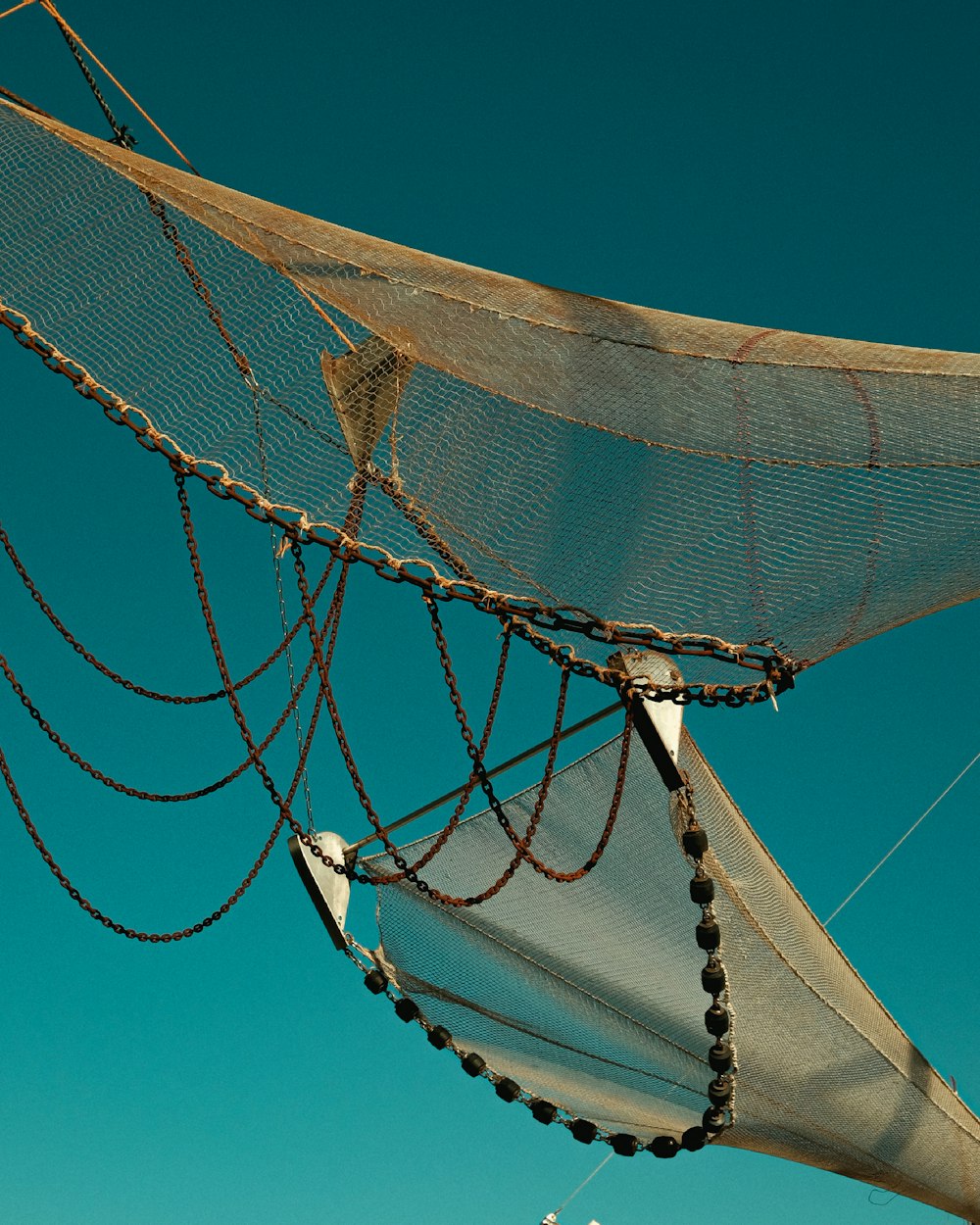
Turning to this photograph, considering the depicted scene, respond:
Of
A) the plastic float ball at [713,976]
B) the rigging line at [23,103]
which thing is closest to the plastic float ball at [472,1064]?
the plastic float ball at [713,976]

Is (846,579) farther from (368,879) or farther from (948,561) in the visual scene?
(368,879)

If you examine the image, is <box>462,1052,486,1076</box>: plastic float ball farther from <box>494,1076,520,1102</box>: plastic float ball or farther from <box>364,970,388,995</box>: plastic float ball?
<box>364,970,388,995</box>: plastic float ball

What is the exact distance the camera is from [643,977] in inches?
295

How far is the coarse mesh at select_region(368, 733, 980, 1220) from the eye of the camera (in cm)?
709

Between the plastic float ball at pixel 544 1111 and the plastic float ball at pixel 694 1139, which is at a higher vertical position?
the plastic float ball at pixel 694 1139

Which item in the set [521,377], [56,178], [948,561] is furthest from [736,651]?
[56,178]

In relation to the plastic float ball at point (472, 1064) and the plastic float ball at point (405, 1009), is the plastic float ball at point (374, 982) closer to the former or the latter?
the plastic float ball at point (405, 1009)

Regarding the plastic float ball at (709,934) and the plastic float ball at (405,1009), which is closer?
the plastic float ball at (709,934)

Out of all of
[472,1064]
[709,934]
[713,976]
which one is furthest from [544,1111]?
[709,934]

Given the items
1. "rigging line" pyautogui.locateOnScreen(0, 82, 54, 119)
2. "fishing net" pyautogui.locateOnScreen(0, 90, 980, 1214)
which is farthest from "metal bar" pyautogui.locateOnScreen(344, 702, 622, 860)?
"rigging line" pyautogui.locateOnScreen(0, 82, 54, 119)

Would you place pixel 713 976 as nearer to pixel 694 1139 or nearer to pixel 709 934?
pixel 709 934

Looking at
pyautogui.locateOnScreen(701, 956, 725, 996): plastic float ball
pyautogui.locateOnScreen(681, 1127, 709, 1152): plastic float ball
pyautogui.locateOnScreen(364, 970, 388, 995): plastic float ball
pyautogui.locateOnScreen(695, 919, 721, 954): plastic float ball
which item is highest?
pyautogui.locateOnScreen(695, 919, 721, 954): plastic float ball

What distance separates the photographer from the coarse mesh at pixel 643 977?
709cm

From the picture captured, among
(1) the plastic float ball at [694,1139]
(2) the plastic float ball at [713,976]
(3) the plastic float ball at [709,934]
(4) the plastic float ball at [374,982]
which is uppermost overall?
(3) the plastic float ball at [709,934]
